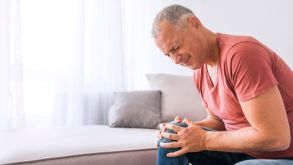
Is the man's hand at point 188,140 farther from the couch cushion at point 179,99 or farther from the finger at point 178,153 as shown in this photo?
the couch cushion at point 179,99

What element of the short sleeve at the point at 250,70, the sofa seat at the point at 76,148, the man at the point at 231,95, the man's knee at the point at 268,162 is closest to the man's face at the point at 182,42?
the man at the point at 231,95

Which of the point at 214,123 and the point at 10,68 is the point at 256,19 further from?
the point at 10,68

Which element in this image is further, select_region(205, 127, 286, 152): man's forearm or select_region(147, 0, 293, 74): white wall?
select_region(147, 0, 293, 74): white wall

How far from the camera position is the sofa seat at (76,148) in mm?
1521

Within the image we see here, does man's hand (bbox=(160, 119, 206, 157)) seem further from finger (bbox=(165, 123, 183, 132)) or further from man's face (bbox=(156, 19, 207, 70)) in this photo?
man's face (bbox=(156, 19, 207, 70))

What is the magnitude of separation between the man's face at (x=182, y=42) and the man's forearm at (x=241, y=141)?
0.25 meters

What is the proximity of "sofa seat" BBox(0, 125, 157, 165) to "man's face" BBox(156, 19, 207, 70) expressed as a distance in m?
0.67

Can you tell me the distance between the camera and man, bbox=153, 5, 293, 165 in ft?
3.29

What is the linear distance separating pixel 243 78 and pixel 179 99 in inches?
56.9

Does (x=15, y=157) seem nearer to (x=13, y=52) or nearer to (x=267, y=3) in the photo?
(x=13, y=52)

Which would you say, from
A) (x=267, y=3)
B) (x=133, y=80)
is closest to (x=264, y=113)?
(x=267, y=3)

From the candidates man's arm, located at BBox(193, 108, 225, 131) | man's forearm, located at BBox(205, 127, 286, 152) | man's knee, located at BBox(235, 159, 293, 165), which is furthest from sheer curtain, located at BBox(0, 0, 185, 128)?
man's knee, located at BBox(235, 159, 293, 165)

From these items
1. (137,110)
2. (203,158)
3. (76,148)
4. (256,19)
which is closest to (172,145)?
(203,158)

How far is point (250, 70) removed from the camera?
3.28ft
